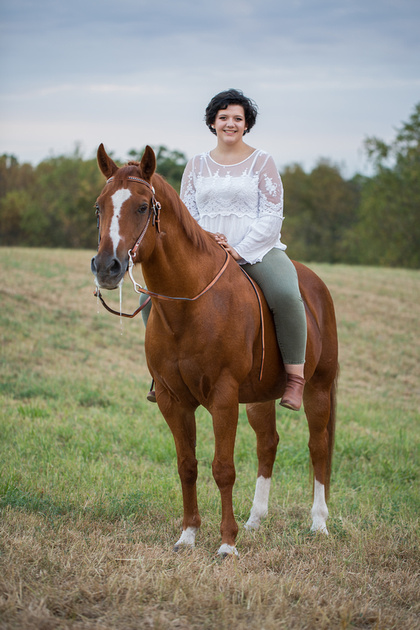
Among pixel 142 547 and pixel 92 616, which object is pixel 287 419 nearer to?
pixel 142 547

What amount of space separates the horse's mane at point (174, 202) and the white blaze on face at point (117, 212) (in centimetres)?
14

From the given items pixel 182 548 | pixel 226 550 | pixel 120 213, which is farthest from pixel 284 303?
pixel 182 548

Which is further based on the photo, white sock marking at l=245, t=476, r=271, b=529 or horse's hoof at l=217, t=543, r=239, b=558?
white sock marking at l=245, t=476, r=271, b=529

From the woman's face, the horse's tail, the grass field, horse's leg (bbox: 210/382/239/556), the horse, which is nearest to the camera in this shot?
the grass field

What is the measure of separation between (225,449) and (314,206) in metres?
50.6

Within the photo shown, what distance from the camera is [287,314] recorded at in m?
4.56

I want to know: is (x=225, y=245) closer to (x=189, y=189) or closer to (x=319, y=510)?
(x=189, y=189)

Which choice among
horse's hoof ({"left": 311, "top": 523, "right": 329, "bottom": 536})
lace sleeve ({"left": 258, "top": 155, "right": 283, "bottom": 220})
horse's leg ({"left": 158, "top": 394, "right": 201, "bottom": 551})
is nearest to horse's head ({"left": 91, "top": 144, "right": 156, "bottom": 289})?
lace sleeve ({"left": 258, "top": 155, "right": 283, "bottom": 220})

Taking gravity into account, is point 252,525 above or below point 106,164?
below

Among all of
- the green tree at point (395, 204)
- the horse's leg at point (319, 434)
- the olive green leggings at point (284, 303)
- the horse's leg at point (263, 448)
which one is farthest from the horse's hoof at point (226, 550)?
the green tree at point (395, 204)

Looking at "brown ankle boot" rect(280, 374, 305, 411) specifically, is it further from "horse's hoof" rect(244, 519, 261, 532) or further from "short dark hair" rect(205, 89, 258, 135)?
"short dark hair" rect(205, 89, 258, 135)

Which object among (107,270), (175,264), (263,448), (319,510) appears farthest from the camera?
(263,448)

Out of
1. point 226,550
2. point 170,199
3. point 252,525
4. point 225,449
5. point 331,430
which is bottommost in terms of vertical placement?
point 252,525

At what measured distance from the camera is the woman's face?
4.68 m
